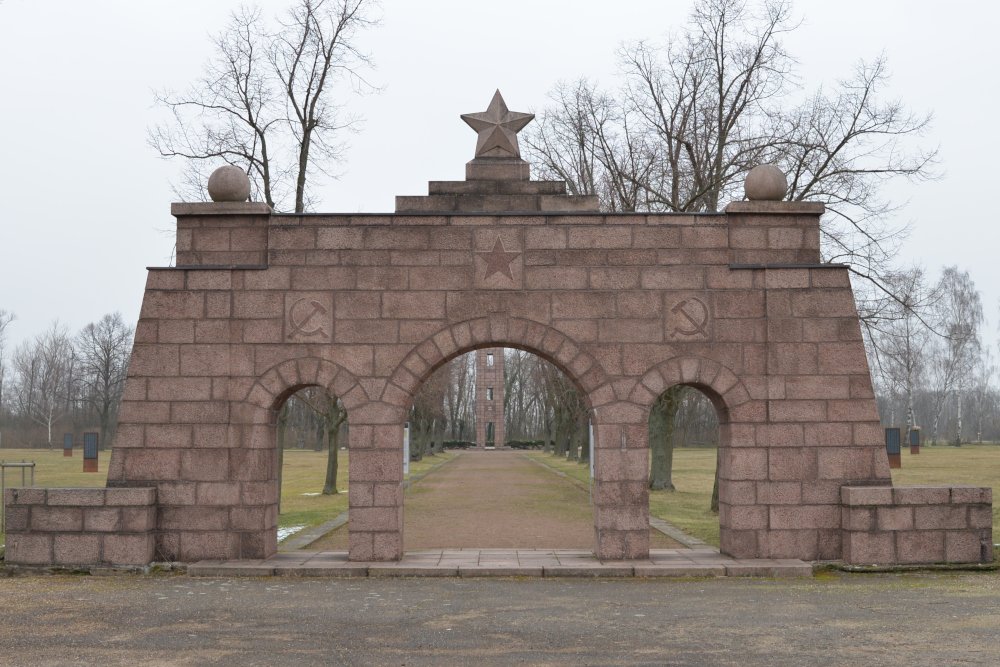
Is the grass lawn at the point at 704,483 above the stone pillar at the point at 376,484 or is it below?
below

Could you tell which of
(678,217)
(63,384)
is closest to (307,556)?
(678,217)

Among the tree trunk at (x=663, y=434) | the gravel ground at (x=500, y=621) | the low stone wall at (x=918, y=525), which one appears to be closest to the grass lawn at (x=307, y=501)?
the gravel ground at (x=500, y=621)

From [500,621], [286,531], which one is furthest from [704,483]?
[500,621]

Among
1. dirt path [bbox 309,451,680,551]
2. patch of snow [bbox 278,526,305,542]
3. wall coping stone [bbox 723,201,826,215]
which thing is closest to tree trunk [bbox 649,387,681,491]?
dirt path [bbox 309,451,680,551]

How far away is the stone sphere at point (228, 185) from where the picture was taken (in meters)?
12.1

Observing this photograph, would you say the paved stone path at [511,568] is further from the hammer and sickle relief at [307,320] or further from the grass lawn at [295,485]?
the grass lawn at [295,485]

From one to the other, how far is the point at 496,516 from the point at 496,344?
26.5 ft

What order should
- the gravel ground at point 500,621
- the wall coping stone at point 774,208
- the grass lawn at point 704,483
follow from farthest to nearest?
1. the grass lawn at point 704,483
2. the wall coping stone at point 774,208
3. the gravel ground at point 500,621

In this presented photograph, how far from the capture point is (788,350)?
469 inches

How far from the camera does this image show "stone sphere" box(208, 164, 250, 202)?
12.1 m

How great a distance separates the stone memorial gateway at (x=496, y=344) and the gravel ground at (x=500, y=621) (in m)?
1.07

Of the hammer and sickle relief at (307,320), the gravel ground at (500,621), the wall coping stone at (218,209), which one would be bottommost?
the gravel ground at (500,621)

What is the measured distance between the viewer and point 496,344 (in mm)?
11938

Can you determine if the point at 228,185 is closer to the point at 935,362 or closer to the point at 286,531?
the point at 286,531
